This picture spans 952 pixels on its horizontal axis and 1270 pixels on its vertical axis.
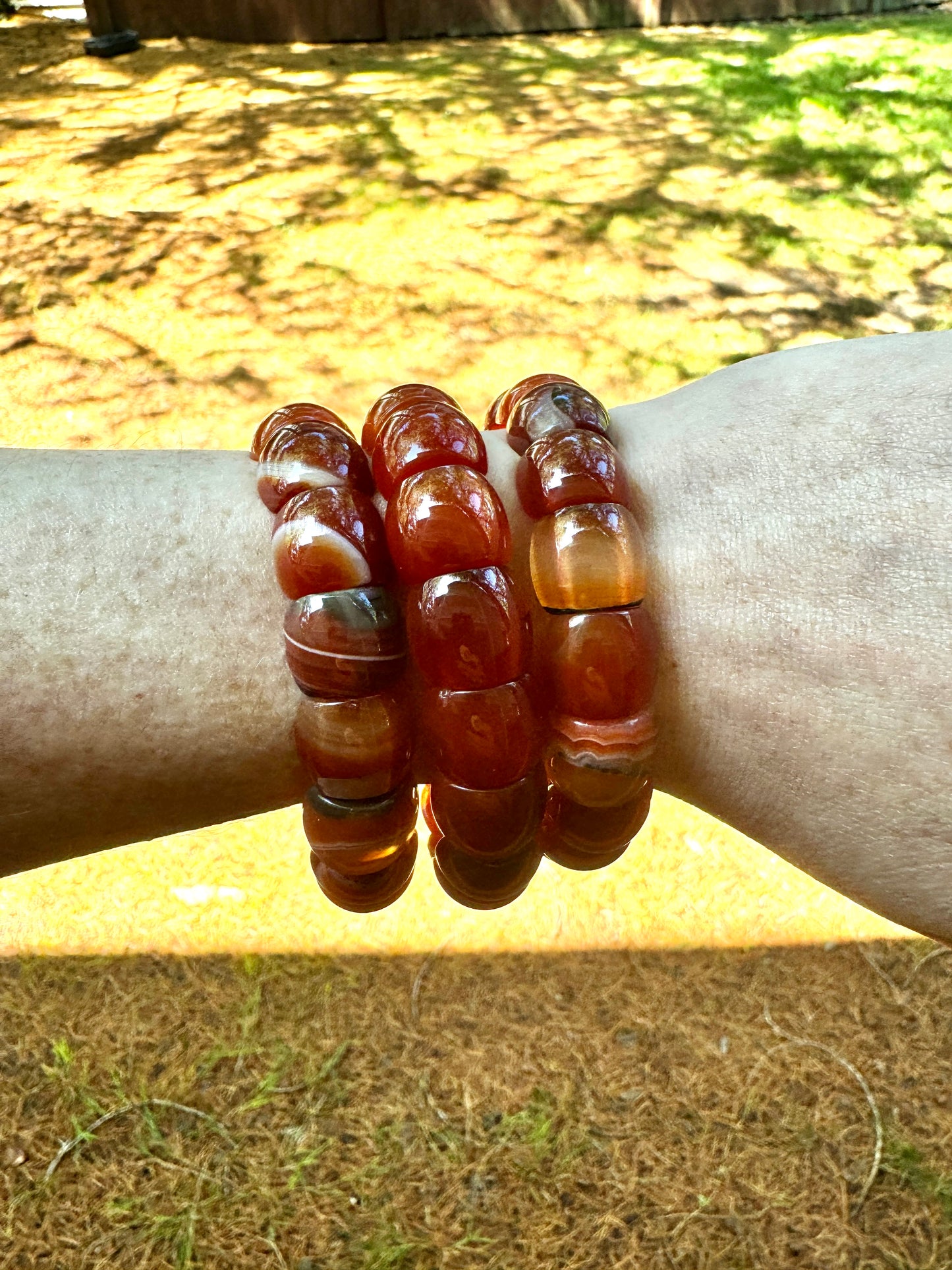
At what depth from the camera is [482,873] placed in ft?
3.04

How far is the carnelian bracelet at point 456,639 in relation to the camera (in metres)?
0.82

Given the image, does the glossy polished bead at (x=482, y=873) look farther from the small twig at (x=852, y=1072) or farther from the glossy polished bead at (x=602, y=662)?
the small twig at (x=852, y=1072)

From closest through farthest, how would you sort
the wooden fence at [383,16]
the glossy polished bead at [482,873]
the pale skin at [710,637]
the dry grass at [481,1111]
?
1. the pale skin at [710,637]
2. the glossy polished bead at [482,873]
3. the dry grass at [481,1111]
4. the wooden fence at [383,16]

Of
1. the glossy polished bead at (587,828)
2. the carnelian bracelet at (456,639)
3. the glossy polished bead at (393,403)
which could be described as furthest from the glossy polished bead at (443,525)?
the glossy polished bead at (587,828)

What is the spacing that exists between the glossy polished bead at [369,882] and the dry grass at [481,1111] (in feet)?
2.86

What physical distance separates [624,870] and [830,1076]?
52 cm

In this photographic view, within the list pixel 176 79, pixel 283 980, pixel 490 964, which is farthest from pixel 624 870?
pixel 176 79

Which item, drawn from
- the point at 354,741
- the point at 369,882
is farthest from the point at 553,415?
the point at 369,882

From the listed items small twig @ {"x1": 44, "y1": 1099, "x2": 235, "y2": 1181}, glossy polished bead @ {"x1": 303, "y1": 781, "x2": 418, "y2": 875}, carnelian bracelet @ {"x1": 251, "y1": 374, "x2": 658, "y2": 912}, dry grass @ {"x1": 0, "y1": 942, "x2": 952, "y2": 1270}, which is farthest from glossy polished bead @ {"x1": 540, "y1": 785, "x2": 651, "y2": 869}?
small twig @ {"x1": 44, "y1": 1099, "x2": 235, "y2": 1181}

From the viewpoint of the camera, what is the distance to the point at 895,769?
0.80 meters

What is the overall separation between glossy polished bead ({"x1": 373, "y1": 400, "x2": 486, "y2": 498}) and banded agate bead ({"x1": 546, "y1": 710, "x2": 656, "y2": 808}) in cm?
24

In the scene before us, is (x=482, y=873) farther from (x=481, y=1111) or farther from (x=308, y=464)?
(x=481, y=1111)

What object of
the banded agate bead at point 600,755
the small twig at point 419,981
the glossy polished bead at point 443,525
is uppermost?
the glossy polished bead at point 443,525

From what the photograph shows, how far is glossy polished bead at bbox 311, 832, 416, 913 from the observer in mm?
922
